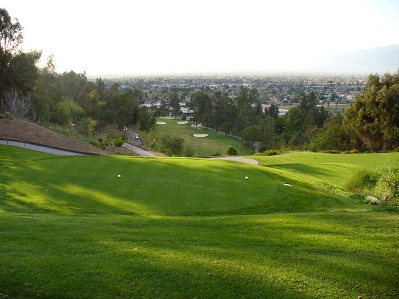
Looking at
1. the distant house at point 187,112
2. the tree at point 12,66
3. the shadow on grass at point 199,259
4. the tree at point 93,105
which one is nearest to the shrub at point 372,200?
the shadow on grass at point 199,259

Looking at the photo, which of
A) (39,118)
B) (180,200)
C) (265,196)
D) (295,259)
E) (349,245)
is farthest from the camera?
(39,118)

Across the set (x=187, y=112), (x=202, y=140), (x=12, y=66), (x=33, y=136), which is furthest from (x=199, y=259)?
(x=187, y=112)

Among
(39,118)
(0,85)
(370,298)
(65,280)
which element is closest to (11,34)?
(0,85)

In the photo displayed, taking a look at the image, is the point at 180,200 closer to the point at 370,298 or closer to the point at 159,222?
the point at 159,222

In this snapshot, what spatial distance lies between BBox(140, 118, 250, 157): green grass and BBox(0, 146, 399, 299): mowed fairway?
38.2 m

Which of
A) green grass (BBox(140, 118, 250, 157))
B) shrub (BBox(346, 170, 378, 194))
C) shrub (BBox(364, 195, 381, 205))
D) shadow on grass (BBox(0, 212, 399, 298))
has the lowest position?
green grass (BBox(140, 118, 250, 157))

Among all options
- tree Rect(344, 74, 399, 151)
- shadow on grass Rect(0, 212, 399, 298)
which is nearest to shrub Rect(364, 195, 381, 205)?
shadow on grass Rect(0, 212, 399, 298)

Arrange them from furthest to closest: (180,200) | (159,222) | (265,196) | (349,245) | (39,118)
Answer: (39,118), (265,196), (180,200), (159,222), (349,245)

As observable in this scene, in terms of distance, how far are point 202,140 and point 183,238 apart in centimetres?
6257

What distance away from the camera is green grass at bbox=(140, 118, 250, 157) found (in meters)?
60.2

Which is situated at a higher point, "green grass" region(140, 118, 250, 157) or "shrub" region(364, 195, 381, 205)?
"shrub" region(364, 195, 381, 205)

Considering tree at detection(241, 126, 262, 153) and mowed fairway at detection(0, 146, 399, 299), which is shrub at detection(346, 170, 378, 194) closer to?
mowed fairway at detection(0, 146, 399, 299)

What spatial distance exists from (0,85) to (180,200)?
32.9m

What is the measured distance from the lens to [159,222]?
9.40 m
